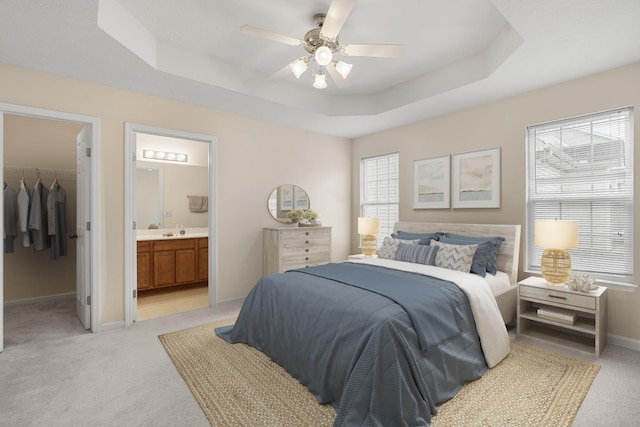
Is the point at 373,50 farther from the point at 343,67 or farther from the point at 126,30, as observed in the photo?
the point at 126,30

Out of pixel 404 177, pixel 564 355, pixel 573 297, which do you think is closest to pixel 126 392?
pixel 564 355

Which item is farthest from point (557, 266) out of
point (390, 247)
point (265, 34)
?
point (265, 34)

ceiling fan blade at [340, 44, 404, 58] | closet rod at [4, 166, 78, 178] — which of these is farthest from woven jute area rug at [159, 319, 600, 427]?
closet rod at [4, 166, 78, 178]

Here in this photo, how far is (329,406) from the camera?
6.44 feet

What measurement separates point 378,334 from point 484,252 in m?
1.91

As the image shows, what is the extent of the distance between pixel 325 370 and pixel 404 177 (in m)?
3.39

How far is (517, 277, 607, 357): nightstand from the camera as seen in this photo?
263 cm

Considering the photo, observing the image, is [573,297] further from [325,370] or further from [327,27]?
[327,27]

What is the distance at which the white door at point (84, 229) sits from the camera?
326cm

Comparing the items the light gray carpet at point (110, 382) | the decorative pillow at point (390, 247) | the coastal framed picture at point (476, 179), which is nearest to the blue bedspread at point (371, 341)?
the light gray carpet at point (110, 382)

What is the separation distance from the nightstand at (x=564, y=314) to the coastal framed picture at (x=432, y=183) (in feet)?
4.85

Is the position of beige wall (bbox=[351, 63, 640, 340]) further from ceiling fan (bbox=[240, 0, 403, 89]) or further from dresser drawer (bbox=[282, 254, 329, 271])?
ceiling fan (bbox=[240, 0, 403, 89])

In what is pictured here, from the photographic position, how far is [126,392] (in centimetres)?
217

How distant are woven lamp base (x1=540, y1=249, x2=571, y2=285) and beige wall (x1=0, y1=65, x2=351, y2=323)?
3.06 metres
